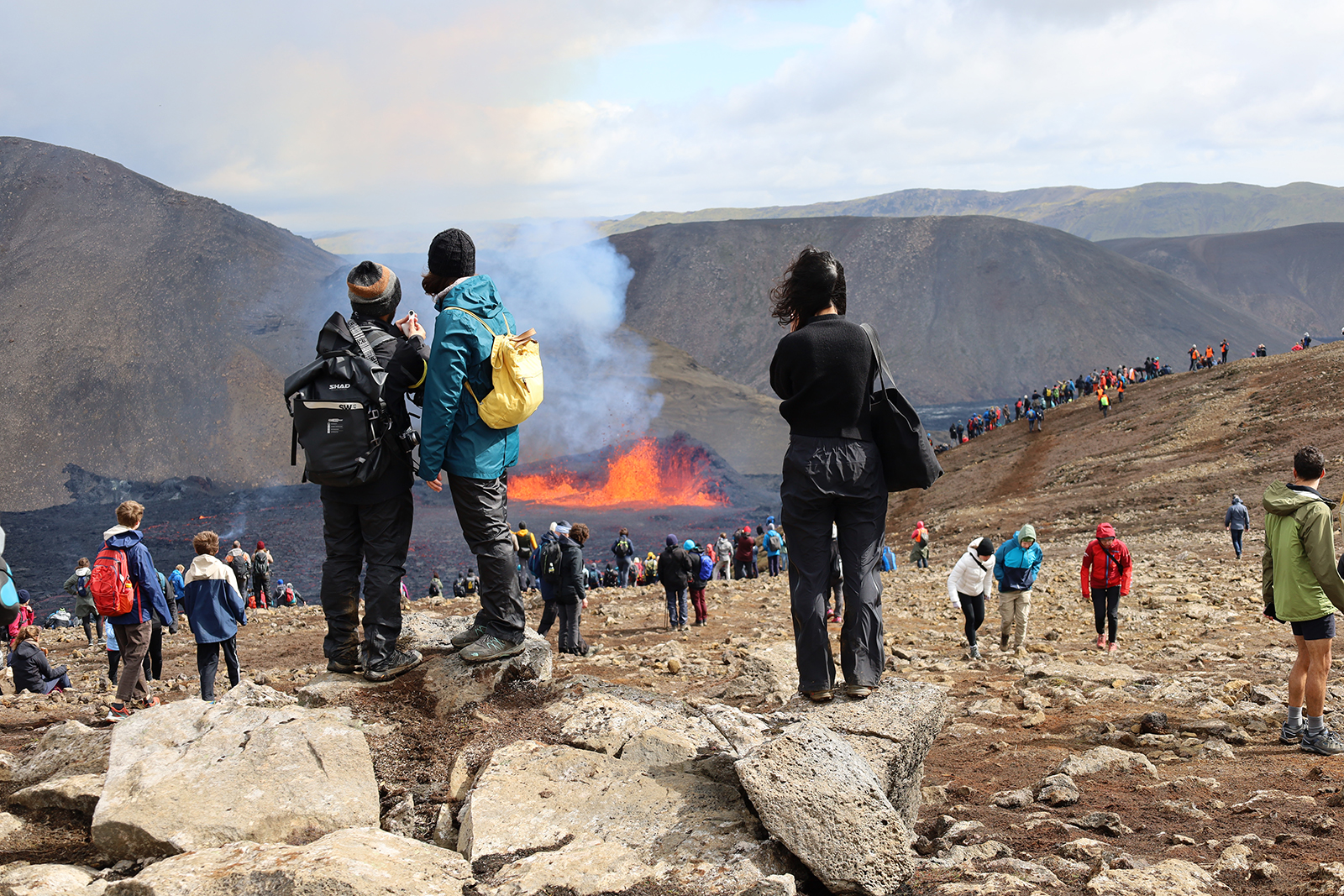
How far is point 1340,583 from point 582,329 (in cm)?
6798

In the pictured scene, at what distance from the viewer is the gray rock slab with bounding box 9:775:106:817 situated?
363cm

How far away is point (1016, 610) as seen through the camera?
9641 mm

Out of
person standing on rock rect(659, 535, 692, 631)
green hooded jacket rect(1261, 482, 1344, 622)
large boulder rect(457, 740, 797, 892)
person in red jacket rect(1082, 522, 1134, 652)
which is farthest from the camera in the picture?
person standing on rock rect(659, 535, 692, 631)

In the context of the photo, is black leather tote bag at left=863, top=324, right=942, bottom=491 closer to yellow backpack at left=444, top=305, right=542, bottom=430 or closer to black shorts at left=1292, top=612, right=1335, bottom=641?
yellow backpack at left=444, top=305, right=542, bottom=430

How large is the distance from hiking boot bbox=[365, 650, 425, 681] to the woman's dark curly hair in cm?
257

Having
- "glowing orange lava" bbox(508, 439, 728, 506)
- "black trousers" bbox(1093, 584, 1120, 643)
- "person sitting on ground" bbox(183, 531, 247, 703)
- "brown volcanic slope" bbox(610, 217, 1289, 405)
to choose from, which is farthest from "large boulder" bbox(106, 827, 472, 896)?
"brown volcanic slope" bbox(610, 217, 1289, 405)

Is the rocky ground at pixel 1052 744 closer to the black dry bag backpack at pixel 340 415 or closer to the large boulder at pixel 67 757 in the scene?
the large boulder at pixel 67 757

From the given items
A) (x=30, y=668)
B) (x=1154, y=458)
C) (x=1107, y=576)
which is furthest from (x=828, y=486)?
(x=1154, y=458)

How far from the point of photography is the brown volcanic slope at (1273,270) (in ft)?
400

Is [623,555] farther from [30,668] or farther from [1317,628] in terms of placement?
[1317,628]

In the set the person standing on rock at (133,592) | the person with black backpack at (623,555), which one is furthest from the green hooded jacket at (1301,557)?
the person with black backpack at (623,555)

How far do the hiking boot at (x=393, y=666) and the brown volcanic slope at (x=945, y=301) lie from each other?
8686 cm

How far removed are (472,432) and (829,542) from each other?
5.79 ft

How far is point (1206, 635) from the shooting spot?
10086 mm
